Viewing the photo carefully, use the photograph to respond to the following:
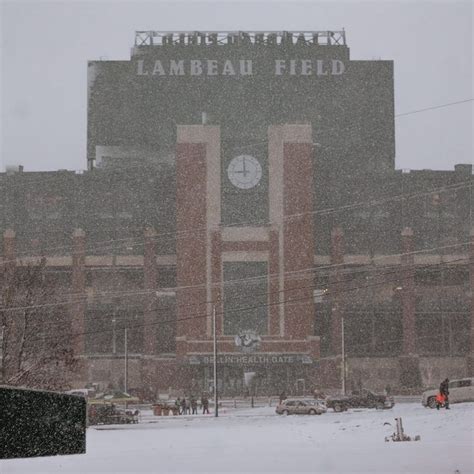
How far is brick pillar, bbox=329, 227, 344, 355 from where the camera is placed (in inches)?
3100

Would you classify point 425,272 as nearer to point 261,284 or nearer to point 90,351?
point 261,284

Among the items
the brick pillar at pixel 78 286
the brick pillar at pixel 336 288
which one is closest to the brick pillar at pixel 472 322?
the brick pillar at pixel 336 288

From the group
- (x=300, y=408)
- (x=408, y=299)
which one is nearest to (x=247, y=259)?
(x=408, y=299)

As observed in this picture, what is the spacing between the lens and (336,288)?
79250 mm

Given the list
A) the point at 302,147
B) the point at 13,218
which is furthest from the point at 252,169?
the point at 13,218

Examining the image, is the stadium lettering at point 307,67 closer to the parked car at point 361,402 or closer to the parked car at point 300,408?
the parked car at point 361,402

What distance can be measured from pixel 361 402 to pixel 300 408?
17.1ft

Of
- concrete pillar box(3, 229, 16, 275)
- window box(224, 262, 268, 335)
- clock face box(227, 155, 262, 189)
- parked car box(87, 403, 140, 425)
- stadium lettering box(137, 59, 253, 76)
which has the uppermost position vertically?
stadium lettering box(137, 59, 253, 76)

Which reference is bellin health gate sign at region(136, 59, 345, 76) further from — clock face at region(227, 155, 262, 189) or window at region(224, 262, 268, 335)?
window at region(224, 262, 268, 335)

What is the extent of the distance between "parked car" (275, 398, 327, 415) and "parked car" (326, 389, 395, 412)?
176 cm

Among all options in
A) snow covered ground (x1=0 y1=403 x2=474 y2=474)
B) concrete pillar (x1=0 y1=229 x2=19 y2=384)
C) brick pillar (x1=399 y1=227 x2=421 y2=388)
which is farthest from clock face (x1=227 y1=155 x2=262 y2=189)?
snow covered ground (x1=0 y1=403 x2=474 y2=474)

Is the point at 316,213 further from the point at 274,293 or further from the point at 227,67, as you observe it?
the point at 227,67

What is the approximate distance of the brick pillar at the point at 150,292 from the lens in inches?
3098

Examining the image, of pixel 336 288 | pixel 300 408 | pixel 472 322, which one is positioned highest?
pixel 336 288
